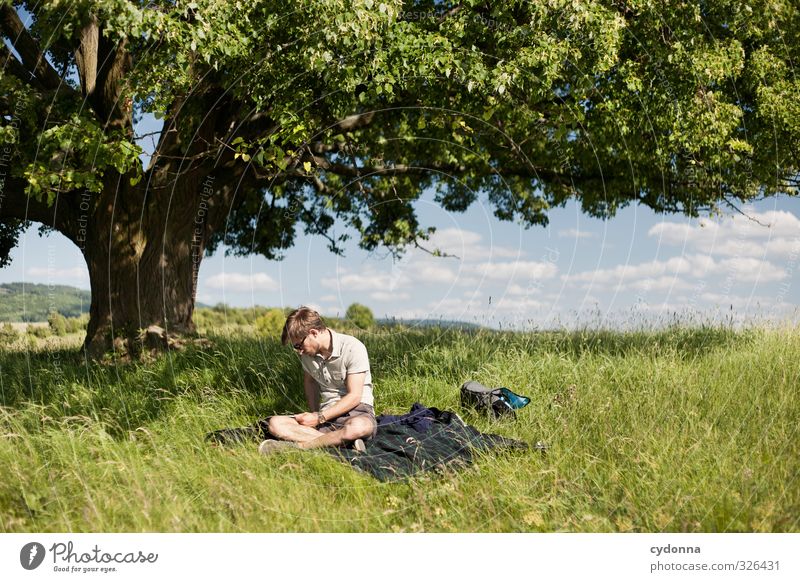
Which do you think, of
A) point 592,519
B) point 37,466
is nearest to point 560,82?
point 592,519

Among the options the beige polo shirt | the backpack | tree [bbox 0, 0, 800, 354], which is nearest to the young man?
the beige polo shirt

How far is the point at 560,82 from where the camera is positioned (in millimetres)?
11891

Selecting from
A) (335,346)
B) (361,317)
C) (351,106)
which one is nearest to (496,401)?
(335,346)

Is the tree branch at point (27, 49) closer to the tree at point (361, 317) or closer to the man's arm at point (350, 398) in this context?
the tree at point (361, 317)

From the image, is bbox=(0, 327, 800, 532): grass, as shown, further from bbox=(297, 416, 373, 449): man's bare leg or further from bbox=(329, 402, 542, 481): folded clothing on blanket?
bbox=(297, 416, 373, 449): man's bare leg

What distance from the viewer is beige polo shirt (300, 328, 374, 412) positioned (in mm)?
7273

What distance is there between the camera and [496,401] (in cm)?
812

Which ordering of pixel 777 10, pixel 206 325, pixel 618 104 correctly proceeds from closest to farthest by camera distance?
pixel 618 104, pixel 777 10, pixel 206 325

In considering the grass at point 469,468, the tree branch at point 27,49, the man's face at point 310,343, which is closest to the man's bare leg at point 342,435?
the grass at point 469,468

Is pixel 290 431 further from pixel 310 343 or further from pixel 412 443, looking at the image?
pixel 412 443

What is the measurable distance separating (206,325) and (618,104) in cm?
938

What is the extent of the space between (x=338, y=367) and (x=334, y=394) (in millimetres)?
329
